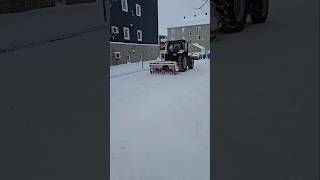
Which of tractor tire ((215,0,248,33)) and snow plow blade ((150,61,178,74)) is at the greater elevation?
tractor tire ((215,0,248,33))

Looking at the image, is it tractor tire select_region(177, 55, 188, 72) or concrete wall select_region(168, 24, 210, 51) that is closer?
tractor tire select_region(177, 55, 188, 72)

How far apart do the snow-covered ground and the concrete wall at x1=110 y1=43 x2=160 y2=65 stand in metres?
9.00

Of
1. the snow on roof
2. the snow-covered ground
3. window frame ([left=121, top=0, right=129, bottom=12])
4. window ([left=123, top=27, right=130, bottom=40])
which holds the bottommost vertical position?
the snow-covered ground

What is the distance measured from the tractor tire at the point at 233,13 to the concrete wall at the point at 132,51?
32.8 feet

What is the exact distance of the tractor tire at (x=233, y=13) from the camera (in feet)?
13.6

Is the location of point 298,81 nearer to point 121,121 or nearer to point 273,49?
point 273,49

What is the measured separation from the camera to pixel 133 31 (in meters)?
18.0

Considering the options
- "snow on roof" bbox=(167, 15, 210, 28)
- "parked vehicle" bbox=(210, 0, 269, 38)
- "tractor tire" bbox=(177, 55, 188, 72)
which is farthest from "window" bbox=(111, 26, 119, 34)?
"snow on roof" bbox=(167, 15, 210, 28)

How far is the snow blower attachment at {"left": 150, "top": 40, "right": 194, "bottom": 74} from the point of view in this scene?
10273mm
